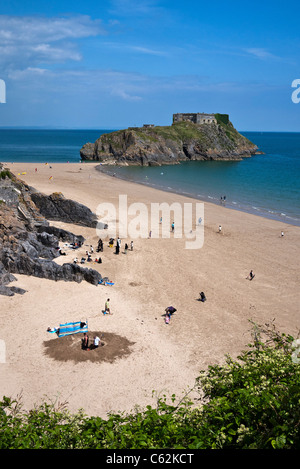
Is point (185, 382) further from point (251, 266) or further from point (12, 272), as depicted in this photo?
point (251, 266)

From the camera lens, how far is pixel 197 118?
142625mm

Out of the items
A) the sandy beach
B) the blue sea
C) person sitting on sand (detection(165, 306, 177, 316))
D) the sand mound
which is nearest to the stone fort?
the blue sea

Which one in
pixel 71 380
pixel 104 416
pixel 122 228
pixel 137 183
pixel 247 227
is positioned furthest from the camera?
pixel 137 183

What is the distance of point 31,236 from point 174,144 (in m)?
100

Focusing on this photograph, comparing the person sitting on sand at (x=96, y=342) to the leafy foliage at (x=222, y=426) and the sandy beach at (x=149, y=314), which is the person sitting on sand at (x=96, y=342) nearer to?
the sandy beach at (x=149, y=314)

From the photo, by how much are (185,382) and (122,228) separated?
25.0m

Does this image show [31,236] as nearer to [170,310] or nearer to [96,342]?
[170,310]

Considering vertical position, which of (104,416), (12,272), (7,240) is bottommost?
(104,416)

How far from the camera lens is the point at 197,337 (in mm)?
19828

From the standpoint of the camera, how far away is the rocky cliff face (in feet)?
83.3

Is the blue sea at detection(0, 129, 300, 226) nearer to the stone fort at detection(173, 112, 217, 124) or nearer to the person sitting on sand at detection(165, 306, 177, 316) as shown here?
the person sitting on sand at detection(165, 306, 177, 316)

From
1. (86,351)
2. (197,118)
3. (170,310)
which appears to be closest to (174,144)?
(197,118)

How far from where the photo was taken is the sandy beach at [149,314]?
15695 mm
